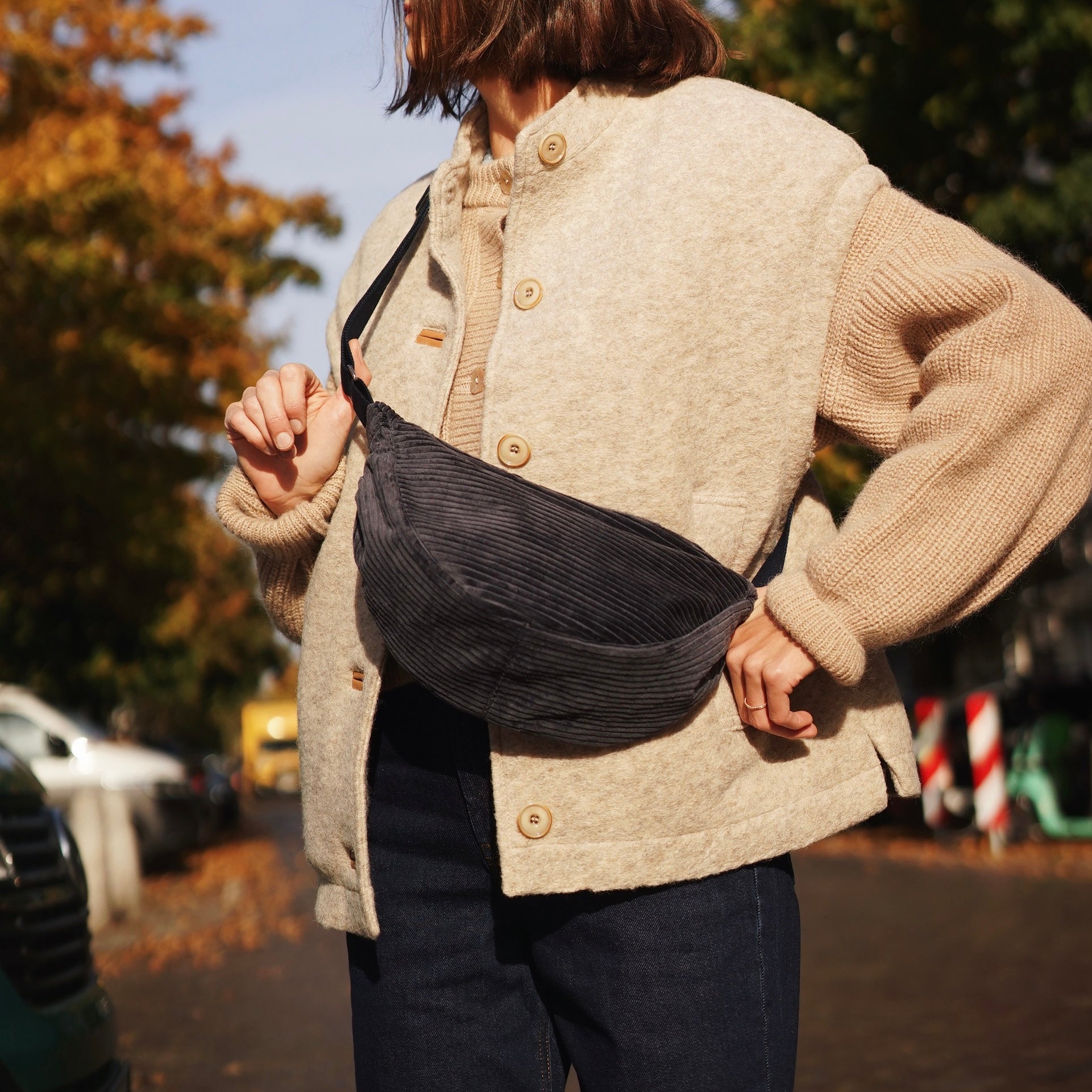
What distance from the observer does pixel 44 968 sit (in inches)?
112

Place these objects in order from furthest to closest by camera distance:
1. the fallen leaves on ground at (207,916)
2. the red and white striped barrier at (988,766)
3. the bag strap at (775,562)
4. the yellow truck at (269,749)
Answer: the yellow truck at (269,749) < the red and white striped barrier at (988,766) < the fallen leaves on ground at (207,916) < the bag strap at (775,562)

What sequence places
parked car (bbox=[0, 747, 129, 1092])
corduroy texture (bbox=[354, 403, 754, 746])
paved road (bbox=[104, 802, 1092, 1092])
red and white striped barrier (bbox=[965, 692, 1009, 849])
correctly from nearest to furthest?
corduroy texture (bbox=[354, 403, 754, 746]), parked car (bbox=[0, 747, 129, 1092]), paved road (bbox=[104, 802, 1092, 1092]), red and white striped barrier (bbox=[965, 692, 1009, 849])

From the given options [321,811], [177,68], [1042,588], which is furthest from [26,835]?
[1042,588]

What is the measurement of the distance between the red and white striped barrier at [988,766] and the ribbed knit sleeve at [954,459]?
1202 cm

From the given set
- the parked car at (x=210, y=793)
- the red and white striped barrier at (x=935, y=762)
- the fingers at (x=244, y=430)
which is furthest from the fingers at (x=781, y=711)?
the parked car at (x=210, y=793)

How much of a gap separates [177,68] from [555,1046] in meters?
16.2

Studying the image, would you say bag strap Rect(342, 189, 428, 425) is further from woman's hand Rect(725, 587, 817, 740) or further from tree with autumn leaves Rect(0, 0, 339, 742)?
tree with autumn leaves Rect(0, 0, 339, 742)

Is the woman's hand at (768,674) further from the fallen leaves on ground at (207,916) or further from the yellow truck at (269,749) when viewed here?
the yellow truck at (269,749)

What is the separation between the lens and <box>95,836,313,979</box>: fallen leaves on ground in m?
9.39

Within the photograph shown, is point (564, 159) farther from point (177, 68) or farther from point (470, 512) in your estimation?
point (177, 68)

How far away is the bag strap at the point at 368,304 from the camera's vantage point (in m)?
1.96

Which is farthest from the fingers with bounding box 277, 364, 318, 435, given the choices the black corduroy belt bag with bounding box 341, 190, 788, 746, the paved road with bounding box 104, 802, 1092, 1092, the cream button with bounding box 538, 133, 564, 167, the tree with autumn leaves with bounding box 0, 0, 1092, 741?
the tree with autumn leaves with bounding box 0, 0, 1092, 741

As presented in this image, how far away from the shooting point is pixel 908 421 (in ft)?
5.59

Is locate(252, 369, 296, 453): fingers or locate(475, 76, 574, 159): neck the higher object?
locate(475, 76, 574, 159): neck
